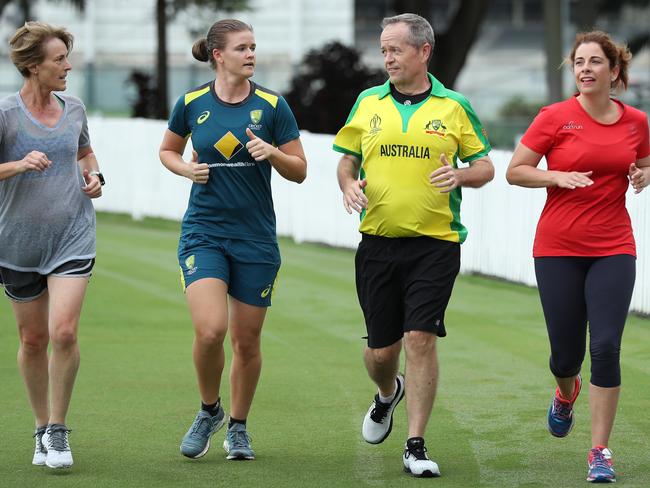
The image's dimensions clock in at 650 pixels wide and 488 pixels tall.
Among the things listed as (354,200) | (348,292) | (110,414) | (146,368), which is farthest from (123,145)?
(354,200)

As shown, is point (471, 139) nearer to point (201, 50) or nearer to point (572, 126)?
point (572, 126)

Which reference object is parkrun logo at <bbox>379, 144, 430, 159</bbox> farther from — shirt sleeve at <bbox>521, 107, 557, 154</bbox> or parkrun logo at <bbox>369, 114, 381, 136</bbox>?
shirt sleeve at <bbox>521, 107, 557, 154</bbox>

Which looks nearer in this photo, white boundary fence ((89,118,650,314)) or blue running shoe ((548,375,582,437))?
blue running shoe ((548,375,582,437))

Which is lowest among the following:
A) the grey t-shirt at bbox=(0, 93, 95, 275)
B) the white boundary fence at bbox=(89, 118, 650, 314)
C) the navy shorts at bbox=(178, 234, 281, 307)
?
→ the white boundary fence at bbox=(89, 118, 650, 314)

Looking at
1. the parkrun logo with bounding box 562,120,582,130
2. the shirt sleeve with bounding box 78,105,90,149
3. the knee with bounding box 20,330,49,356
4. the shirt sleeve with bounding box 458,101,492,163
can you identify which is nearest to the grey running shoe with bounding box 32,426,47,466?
the knee with bounding box 20,330,49,356

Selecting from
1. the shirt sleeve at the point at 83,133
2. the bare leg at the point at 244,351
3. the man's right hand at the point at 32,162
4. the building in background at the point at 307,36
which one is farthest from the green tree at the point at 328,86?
the building in background at the point at 307,36

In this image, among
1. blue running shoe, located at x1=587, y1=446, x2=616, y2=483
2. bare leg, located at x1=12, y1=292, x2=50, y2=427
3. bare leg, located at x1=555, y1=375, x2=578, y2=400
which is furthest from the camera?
bare leg, located at x1=555, y1=375, x2=578, y2=400

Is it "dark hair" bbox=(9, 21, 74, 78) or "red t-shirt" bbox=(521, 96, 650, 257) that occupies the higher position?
"dark hair" bbox=(9, 21, 74, 78)

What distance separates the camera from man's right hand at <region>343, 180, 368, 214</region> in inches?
278

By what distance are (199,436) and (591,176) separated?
7.26 feet

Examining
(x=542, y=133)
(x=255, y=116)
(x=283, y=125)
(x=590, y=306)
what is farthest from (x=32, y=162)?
(x=590, y=306)

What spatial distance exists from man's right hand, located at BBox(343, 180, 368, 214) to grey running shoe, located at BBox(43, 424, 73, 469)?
5.49 ft

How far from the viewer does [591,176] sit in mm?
6988

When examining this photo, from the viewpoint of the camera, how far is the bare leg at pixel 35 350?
286 inches
